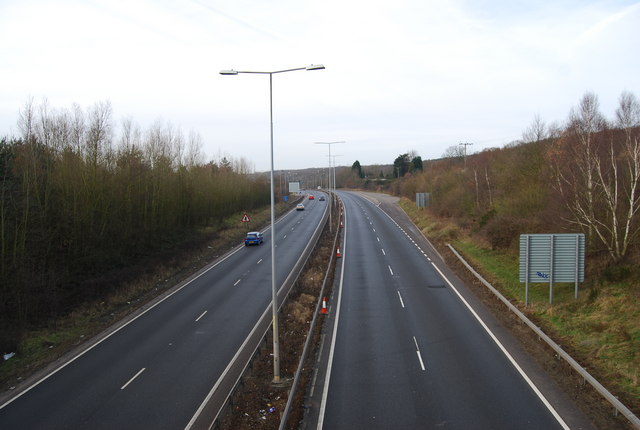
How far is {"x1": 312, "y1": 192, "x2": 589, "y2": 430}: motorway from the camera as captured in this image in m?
11.2

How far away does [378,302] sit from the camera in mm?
22672

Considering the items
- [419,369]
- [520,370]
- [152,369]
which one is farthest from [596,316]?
[152,369]

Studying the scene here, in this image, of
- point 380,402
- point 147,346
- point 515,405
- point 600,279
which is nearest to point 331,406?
point 380,402

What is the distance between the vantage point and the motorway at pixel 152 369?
Result: 1186 cm

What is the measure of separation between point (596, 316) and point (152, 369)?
52.7 ft

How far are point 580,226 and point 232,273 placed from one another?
20271mm

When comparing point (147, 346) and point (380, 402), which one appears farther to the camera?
point (147, 346)

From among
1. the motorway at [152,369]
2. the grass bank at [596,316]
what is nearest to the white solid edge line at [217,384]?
the motorway at [152,369]

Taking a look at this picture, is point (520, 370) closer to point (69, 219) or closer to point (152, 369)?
point (152, 369)

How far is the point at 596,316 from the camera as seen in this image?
58.4ft

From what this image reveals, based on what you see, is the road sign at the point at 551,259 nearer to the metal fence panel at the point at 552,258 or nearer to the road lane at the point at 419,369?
the metal fence panel at the point at 552,258

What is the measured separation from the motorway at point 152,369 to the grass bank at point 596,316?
37.0 feet

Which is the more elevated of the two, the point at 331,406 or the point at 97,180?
the point at 97,180

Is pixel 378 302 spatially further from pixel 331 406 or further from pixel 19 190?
pixel 19 190
